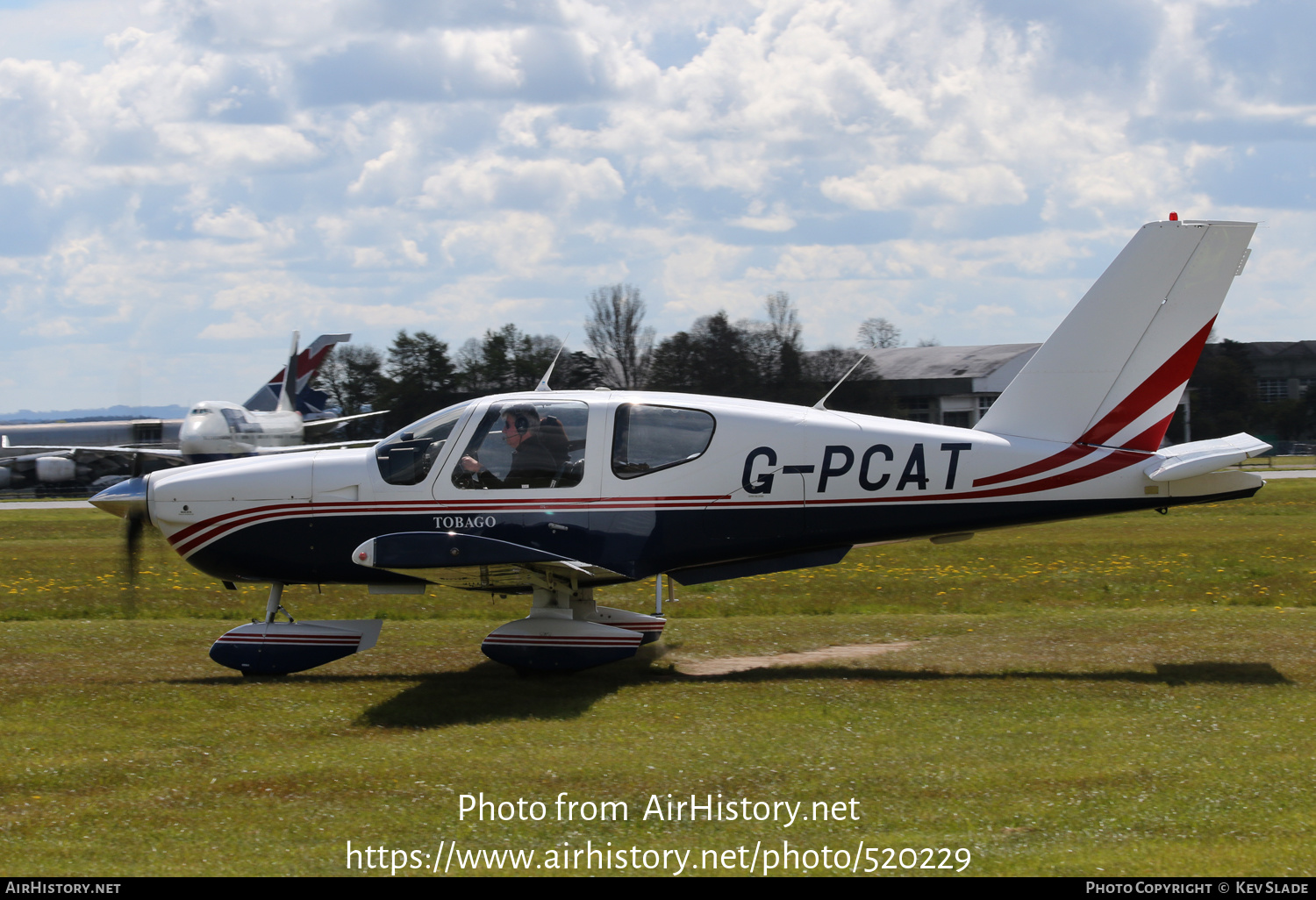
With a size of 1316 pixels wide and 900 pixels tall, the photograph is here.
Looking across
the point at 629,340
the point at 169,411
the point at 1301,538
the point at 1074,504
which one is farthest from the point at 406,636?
the point at 169,411

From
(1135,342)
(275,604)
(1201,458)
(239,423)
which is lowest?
(275,604)

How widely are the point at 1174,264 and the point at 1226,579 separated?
261 inches

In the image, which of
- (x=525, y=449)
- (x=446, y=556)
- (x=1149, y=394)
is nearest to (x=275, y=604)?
(x=446, y=556)

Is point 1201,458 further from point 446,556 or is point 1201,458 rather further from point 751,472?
point 446,556

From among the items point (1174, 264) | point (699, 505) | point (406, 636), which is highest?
point (1174, 264)

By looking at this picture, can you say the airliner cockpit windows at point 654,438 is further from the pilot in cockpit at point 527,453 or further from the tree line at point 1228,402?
the tree line at point 1228,402

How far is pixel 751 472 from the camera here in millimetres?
8805

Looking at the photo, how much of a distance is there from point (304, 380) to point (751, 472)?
42.6 meters

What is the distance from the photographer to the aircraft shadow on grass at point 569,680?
7.72m

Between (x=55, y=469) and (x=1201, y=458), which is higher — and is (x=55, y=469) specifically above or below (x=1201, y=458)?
below

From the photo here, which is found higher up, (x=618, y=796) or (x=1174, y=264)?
(x=1174, y=264)

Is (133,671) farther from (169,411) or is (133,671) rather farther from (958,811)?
(169,411)

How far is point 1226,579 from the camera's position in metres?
13.7

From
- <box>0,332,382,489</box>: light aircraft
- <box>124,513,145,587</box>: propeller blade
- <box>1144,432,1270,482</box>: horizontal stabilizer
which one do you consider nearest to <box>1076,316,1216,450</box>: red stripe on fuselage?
<box>1144,432,1270,482</box>: horizontal stabilizer
